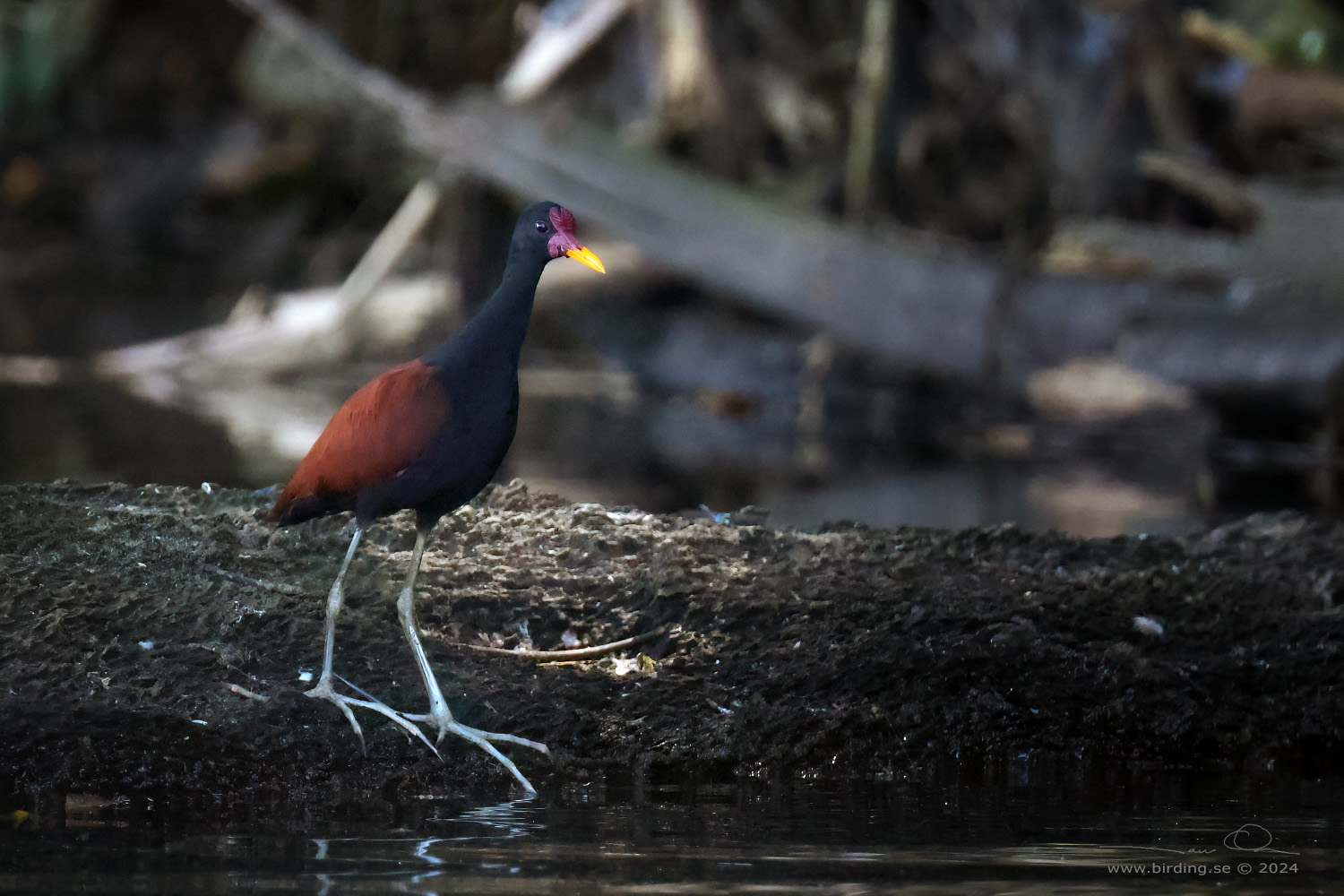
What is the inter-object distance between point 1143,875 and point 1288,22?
8.02m

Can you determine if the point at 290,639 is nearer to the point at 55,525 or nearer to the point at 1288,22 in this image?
the point at 55,525

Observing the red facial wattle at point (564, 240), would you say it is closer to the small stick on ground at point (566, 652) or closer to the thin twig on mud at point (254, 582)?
the small stick on ground at point (566, 652)

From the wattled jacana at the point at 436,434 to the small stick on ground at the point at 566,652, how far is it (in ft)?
0.80

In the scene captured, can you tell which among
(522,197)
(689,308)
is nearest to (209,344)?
(522,197)

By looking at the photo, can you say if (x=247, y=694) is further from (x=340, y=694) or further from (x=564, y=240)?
(x=564, y=240)

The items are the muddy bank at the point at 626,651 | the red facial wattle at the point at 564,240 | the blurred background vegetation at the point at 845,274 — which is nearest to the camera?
the muddy bank at the point at 626,651

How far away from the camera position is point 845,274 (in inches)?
440

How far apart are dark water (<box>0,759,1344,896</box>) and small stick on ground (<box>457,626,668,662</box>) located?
1.24 feet

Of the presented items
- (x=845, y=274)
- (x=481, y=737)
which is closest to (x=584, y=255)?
(x=481, y=737)

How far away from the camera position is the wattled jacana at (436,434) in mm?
3252

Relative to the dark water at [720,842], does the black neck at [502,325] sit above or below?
above
